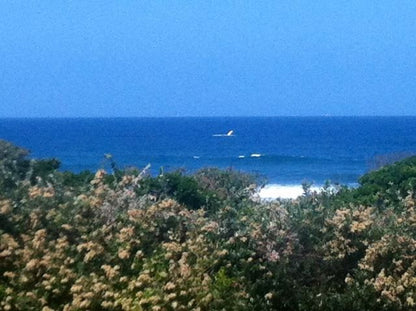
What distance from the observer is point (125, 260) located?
6023 millimetres

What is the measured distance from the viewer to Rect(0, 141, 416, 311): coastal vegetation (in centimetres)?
571

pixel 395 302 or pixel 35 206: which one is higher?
pixel 35 206

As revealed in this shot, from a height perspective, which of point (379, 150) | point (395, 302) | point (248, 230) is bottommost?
point (379, 150)

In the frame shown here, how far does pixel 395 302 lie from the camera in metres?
5.94

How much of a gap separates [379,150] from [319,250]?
225ft

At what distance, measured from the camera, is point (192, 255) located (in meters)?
6.05

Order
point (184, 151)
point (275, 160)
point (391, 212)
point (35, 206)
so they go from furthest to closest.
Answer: point (184, 151)
point (275, 160)
point (391, 212)
point (35, 206)

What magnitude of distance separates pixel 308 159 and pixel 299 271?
54651 mm

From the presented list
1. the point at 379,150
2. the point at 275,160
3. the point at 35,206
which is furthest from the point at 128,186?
the point at 379,150

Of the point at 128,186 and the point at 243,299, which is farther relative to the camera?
the point at 128,186

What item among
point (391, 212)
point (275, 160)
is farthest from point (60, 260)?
point (275, 160)

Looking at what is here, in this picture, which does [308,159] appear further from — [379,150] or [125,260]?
[125,260]

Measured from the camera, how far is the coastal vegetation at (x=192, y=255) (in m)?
Answer: 5.71

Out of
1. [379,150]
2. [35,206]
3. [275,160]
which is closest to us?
[35,206]
